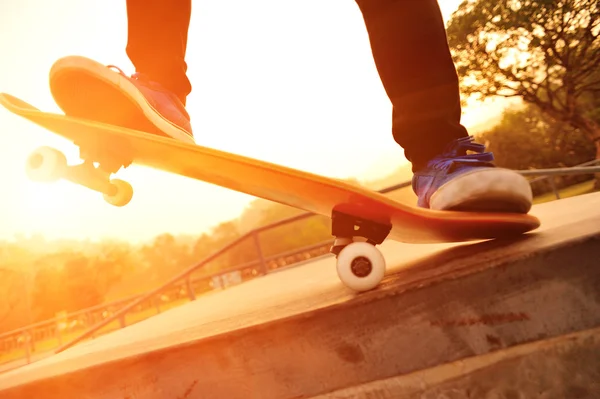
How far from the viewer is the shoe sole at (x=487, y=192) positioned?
37.7 inches

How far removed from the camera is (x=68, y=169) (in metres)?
1.21

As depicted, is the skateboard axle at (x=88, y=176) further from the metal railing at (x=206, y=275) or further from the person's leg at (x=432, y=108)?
the metal railing at (x=206, y=275)

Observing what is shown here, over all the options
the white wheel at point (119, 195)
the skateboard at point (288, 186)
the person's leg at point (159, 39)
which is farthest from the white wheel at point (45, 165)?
the person's leg at point (159, 39)

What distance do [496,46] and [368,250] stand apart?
59.7ft

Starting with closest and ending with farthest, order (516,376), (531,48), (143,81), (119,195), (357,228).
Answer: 1. (516,376)
2. (357,228)
3. (143,81)
4. (119,195)
5. (531,48)

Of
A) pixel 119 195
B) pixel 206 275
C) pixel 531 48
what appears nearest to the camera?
pixel 119 195

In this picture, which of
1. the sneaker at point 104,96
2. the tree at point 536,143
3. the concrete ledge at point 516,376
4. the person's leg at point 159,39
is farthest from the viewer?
the tree at point 536,143

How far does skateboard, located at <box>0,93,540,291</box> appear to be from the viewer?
93 centimetres

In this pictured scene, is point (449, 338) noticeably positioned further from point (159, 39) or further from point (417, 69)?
point (159, 39)

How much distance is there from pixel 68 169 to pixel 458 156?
3.81 feet

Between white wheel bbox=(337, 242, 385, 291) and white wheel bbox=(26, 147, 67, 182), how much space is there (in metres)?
0.90

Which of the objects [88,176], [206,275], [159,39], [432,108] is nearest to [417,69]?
[432,108]

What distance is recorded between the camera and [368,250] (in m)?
0.90

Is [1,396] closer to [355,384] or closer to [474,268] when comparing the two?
[355,384]
